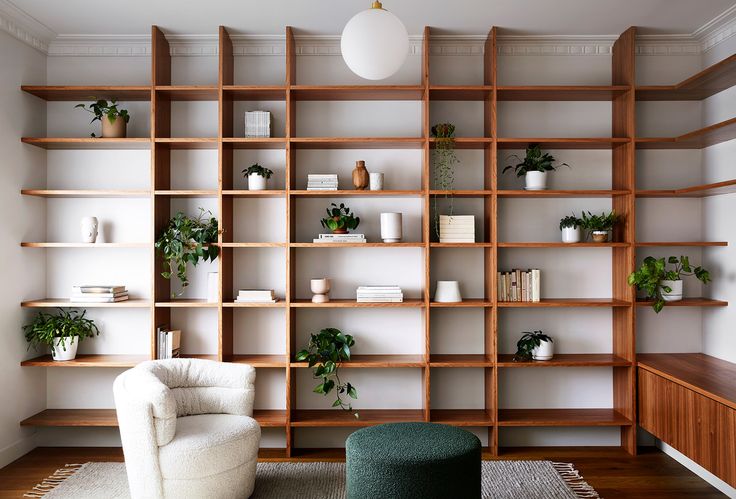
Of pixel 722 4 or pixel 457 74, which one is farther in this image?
pixel 457 74

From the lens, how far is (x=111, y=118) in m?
4.12

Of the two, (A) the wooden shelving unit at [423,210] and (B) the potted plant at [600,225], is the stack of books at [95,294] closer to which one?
(A) the wooden shelving unit at [423,210]

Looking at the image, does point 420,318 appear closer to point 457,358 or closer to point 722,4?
point 457,358

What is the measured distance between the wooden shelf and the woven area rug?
0.87 feet

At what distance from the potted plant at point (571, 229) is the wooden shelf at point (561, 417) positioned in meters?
1.25

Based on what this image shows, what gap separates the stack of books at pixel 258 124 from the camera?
4.16 meters

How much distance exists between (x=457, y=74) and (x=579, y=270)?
1730 mm

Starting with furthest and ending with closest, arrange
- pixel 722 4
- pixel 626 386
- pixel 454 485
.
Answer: pixel 626 386 < pixel 722 4 < pixel 454 485

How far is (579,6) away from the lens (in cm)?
373

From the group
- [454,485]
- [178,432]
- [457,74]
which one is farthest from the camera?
[457,74]

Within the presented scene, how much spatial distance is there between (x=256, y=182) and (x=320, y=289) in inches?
34.7

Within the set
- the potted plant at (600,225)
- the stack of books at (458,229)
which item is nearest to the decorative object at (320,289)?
the stack of books at (458,229)

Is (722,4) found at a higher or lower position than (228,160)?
higher

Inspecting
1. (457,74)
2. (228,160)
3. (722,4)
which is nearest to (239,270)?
(228,160)
